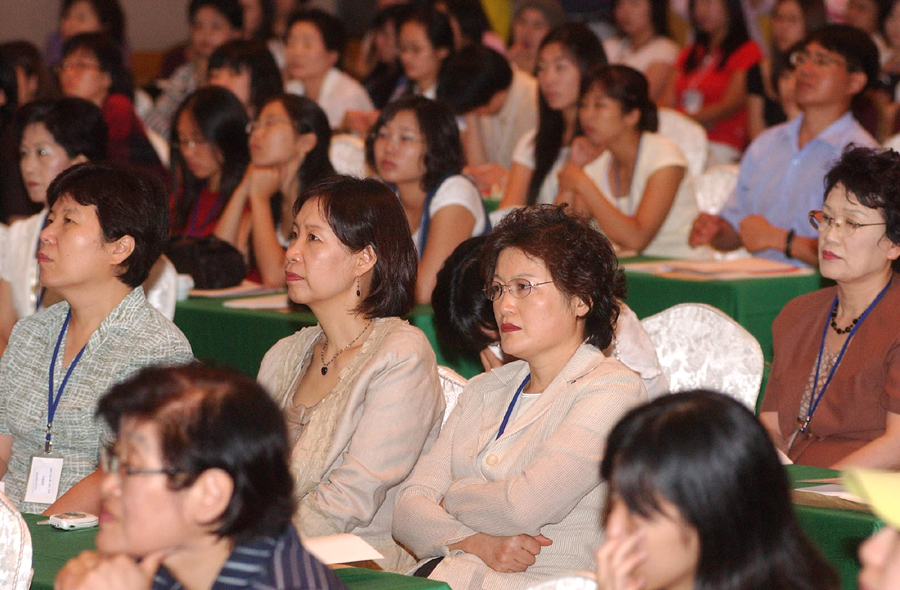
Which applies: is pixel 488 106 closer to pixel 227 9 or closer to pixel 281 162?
pixel 281 162

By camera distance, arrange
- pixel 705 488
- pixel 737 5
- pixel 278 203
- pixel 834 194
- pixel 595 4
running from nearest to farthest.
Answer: pixel 705 488 → pixel 834 194 → pixel 278 203 → pixel 737 5 → pixel 595 4

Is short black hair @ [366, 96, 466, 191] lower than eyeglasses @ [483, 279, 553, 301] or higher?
higher

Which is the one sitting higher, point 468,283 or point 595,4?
point 595,4

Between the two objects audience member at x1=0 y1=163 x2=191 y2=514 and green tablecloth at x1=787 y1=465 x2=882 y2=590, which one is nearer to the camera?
green tablecloth at x1=787 y1=465 x2=882 y2=590

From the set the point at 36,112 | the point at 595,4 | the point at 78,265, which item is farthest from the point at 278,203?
the point at 595,4

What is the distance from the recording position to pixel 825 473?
2.27 m

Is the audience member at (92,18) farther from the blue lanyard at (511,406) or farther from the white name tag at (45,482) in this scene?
the blue lanyard at (511,406)

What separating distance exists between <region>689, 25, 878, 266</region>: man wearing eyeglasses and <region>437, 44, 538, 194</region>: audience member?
1489 mm

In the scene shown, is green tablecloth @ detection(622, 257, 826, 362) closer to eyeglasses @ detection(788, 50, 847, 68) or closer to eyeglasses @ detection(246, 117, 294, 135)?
eyeglasses @ detection(788, 50, 847, 68)

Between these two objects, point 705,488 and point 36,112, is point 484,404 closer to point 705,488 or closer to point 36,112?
point 705,488

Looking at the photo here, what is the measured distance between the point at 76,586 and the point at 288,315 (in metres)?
2.05

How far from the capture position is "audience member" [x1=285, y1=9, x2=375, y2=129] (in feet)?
20.8

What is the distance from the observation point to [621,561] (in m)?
1.33

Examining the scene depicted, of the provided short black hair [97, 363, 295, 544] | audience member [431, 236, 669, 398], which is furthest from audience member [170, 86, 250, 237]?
short black hair [97, 363, 295, 544]
